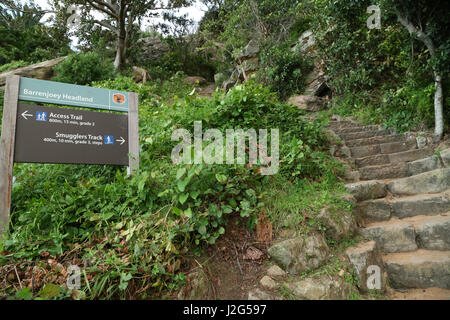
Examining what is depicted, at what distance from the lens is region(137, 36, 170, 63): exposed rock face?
13.4m

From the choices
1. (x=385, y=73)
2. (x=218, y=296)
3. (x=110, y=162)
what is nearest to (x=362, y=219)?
(x=218, y=296)

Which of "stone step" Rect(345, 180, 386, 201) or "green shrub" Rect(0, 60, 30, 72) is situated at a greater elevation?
"green shrub" Rect(0, 60, 30, 72)

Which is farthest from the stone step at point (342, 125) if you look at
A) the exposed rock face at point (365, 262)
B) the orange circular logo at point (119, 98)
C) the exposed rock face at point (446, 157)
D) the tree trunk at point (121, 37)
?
the tree trunk at point (121, 37)

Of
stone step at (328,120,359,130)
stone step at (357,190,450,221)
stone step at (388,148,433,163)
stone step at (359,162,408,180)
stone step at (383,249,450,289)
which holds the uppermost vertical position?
stone step at (328,120,359,130)

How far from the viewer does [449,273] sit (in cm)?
223

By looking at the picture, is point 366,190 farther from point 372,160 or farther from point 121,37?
point 121,37

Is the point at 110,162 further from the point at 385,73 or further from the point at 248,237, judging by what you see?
the point at 385,73

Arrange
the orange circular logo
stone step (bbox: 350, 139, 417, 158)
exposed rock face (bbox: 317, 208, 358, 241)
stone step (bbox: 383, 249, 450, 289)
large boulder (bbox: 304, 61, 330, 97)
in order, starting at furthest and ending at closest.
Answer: large boulder (bbox: 304, 61, 330, 97) → stone step (bbox: 350, 139, 417, 158) → the orange circular logo → exposed rock face (bbox: 317, 208, 358, 241) → stone step (bbox: 383, 249, 450, 289)

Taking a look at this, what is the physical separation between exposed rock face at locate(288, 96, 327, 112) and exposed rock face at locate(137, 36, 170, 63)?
28.9 feet

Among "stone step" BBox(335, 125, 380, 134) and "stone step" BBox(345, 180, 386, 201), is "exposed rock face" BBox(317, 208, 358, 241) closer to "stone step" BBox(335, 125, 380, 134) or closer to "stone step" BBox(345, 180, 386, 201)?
"stone step" BBox(345, 180, 386, 201)

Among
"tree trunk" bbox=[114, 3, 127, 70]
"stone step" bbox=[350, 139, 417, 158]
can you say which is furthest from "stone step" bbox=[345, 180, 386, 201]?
"tree trunk" bbox=[114, 3, 127, 70]

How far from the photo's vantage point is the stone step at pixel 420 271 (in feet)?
7.39

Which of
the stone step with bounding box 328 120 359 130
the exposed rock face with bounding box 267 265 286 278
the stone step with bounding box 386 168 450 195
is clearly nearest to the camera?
the exposed rock face with bounding box 267 265 286 278

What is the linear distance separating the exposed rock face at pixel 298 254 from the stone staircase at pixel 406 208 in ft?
2.55
